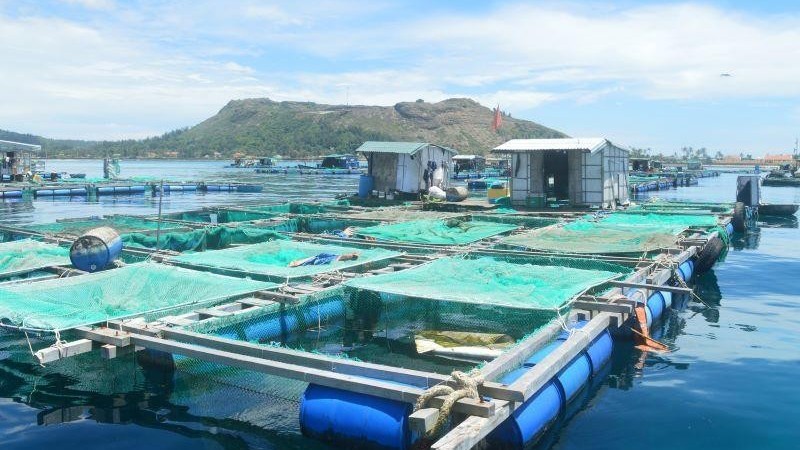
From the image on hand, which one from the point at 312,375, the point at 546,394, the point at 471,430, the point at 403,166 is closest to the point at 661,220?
the point at 403,166

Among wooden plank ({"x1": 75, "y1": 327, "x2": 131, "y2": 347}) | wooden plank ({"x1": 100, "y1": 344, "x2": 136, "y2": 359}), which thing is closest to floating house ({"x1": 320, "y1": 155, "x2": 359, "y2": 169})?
wooden plank ({"x1": 75, "y1": 327, "x2": 131, "y2": 347})

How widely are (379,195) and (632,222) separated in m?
13.3

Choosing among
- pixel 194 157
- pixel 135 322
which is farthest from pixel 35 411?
pixel 194 157

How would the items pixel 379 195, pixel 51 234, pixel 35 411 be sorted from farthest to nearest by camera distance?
1. pixel 379 195
2. pixel 51 234
3. pixel 35 411

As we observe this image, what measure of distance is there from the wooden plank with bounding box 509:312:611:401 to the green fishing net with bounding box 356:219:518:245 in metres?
7.22

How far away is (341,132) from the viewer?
16375 cm

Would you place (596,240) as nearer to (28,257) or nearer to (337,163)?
(28,257)

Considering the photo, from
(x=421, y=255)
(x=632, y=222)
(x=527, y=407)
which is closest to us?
(x=527, y=407)

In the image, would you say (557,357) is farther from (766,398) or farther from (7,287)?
(7,287)

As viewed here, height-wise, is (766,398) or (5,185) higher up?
(5,185)

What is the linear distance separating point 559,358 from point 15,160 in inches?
2070

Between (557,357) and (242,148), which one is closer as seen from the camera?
(557,357)

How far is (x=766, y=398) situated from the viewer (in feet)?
29.9

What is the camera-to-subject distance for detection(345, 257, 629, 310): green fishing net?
9031 mm
